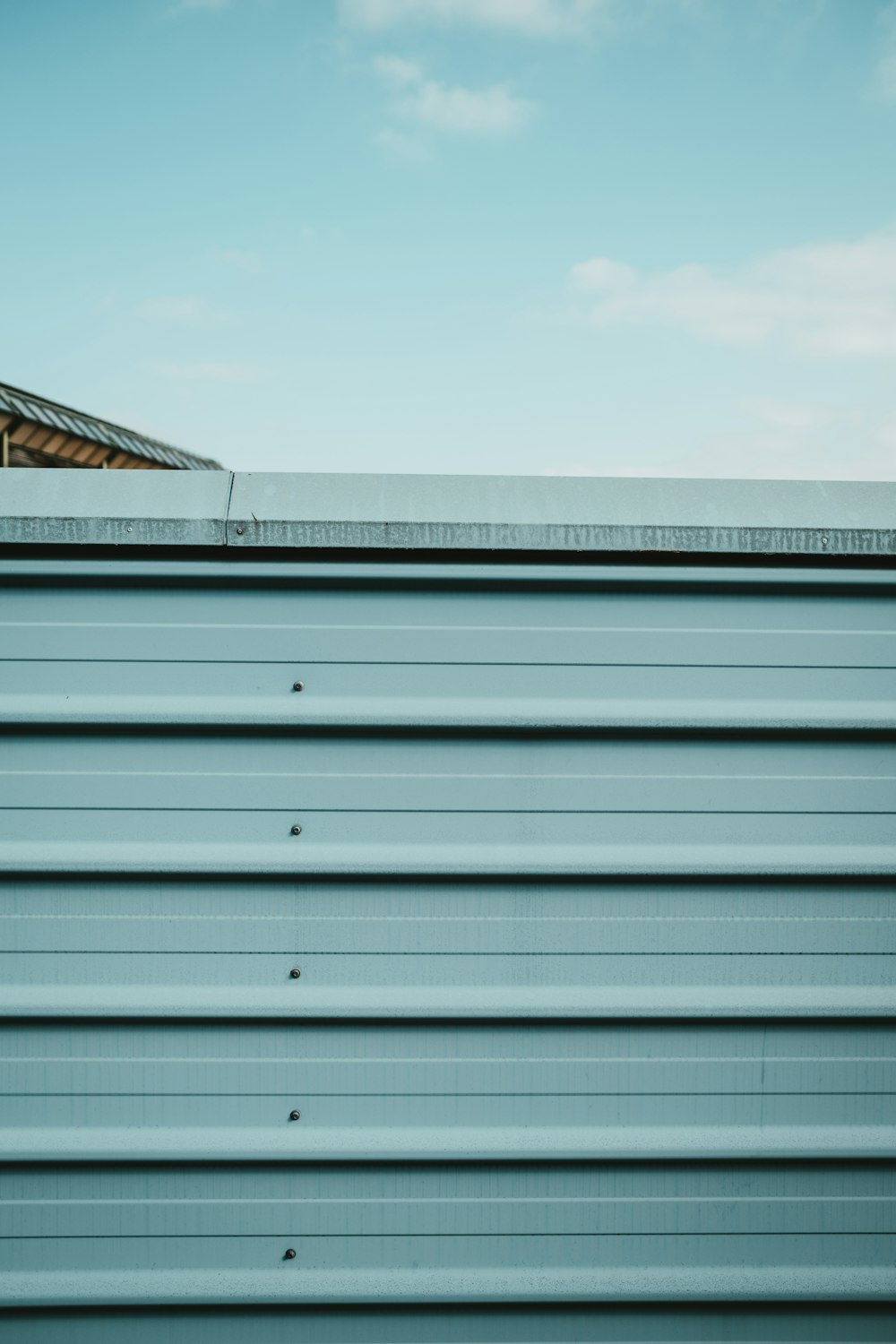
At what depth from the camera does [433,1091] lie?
1489 millimetres

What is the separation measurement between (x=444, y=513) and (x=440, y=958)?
2.76 ft

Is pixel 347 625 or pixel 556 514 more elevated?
pixel 556 514

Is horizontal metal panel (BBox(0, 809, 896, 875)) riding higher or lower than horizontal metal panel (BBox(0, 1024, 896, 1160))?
higher

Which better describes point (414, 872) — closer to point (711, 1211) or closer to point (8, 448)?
point (711, 1211)

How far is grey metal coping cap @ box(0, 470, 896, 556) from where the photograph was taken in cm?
145

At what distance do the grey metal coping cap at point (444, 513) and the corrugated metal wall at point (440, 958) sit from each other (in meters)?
0.06

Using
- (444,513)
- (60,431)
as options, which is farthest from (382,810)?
(60,431)

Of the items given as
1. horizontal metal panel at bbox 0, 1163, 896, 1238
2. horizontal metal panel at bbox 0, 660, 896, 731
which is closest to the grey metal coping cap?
horizontal metal panel at bbox 0, 660, 896, 731

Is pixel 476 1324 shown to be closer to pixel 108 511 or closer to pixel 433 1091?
pixel 433 1091

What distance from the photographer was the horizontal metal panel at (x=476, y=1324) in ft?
4.86

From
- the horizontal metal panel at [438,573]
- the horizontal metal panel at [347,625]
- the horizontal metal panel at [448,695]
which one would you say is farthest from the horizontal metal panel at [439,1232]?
the horizontal metal panel at [438,573]

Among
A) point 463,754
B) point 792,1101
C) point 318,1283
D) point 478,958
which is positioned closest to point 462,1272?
point 318,1283

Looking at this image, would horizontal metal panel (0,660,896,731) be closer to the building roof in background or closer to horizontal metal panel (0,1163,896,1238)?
horizontal metal panel (0,1163,896,1238)

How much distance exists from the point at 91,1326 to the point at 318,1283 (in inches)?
17.4
